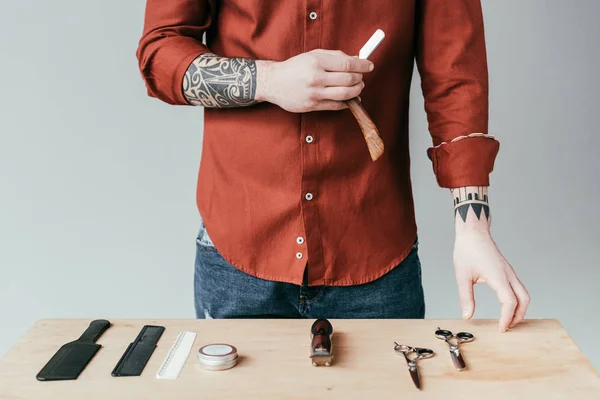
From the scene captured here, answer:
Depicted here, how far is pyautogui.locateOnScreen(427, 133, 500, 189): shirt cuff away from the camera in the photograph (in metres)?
1.21

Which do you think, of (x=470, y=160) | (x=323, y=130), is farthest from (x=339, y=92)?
(x=470, y=160)

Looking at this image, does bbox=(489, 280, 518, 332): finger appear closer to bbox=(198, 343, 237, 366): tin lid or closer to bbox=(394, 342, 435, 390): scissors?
bbox=(394, 342, 435, 390): scissors

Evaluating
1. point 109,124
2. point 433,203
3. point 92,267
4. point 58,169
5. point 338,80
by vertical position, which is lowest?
point 92,267

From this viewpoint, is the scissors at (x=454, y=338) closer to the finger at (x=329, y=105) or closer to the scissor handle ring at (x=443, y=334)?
the scissor handle ring at (x=443, y=334)

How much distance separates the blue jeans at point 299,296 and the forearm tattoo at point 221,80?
0.29 m

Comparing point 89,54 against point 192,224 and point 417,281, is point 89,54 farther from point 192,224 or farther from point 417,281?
point 417,281

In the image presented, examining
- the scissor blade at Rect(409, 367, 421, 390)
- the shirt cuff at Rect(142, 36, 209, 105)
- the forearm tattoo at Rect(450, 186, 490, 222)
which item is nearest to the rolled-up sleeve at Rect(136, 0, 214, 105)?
the shirt cuff at Rect(142, 36, 209, 105)

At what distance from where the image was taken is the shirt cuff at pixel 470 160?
121cm

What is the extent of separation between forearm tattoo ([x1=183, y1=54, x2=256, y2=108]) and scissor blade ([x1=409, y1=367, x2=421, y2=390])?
0.52 metres

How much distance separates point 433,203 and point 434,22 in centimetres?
120

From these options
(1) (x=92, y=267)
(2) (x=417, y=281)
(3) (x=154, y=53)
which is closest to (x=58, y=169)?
(1) (x=92, y=267)

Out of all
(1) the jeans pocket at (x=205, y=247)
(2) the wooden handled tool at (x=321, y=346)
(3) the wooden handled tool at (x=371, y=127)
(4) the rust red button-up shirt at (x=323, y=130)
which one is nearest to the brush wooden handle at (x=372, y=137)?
(3) the wooden handled tool at (x=371, y=127)

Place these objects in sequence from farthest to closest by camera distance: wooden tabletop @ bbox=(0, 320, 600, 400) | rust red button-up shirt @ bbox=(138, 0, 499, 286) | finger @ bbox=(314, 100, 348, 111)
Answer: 1. rust red button-up shirt @ bbox=(138, 0, 499, 286)
2. finger @ bbox=(314, 100, 348, 111)
3. wooden tabletop @ bbox=(0, 320, 600, 400)

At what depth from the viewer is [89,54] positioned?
90.8 inches
